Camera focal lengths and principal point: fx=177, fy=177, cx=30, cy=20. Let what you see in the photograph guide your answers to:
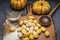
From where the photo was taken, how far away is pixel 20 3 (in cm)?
114

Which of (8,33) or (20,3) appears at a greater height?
(20,3)

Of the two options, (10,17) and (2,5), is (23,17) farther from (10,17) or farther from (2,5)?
(2,5)

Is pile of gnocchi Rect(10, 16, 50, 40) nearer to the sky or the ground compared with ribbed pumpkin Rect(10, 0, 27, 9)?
nearer to the ground

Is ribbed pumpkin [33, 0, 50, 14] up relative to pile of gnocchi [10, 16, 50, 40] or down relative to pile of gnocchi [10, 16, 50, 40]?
up

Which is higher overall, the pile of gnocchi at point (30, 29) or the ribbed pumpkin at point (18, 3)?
the ribbed pumpkin at point (18, 3)

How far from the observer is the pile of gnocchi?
3.21 ft

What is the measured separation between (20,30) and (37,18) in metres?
0.15

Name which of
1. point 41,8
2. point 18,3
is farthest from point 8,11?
point 41,8

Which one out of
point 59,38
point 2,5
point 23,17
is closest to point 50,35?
point 59,38

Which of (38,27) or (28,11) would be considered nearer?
(38,27)

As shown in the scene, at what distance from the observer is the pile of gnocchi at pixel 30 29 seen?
979 mm

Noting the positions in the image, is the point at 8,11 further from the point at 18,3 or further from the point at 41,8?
the point at 41,8

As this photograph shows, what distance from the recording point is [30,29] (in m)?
1.00

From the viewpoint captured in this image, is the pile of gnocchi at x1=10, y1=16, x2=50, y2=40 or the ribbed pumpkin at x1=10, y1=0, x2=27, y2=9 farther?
the ribbed pumpkin at x1=10, y1=0, x2=27, y2=9
